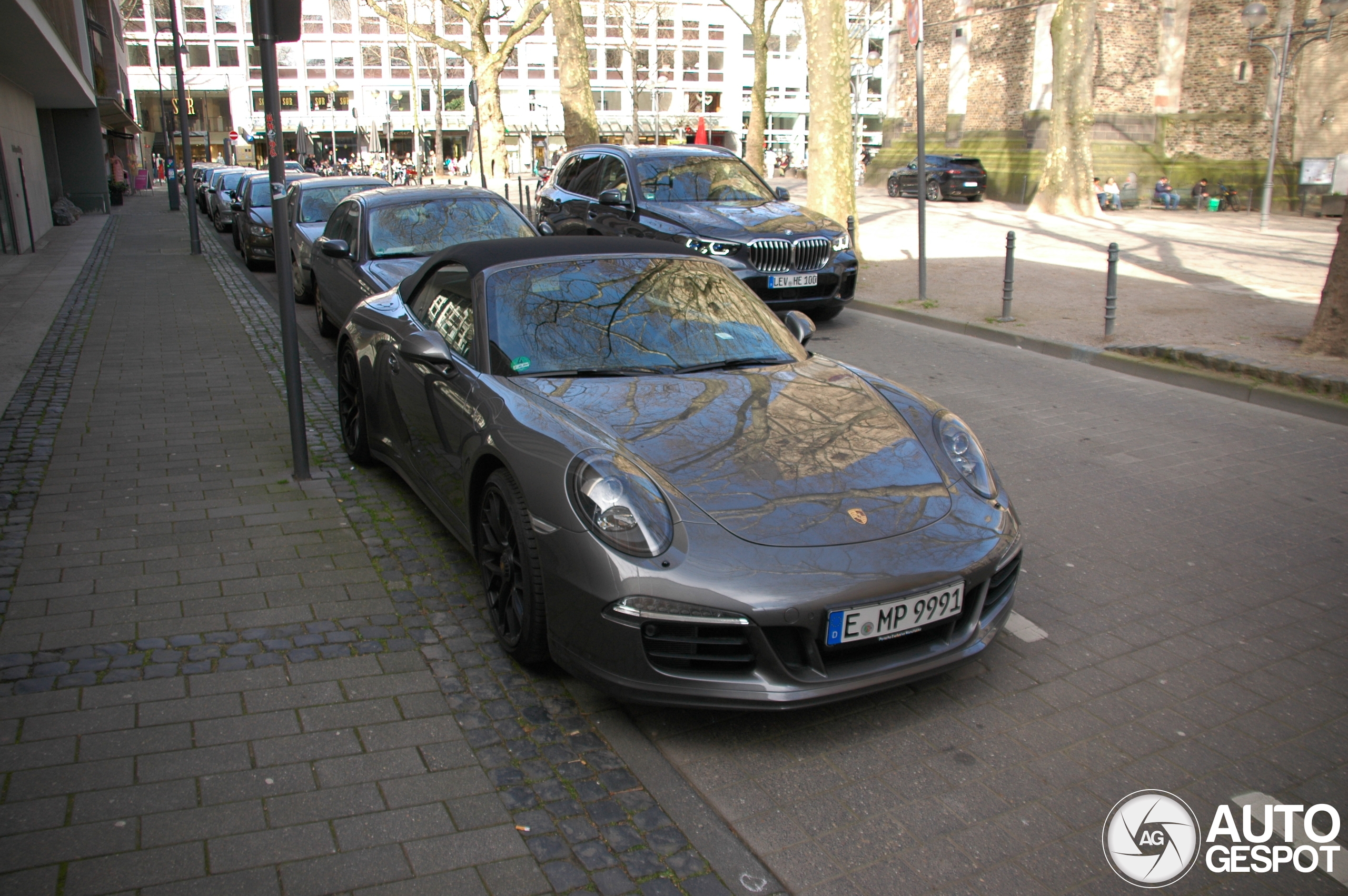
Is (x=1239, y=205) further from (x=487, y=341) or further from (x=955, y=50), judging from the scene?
(x=487, y=341)

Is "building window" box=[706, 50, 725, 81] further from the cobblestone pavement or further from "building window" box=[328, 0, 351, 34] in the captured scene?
the cobblestone pavement

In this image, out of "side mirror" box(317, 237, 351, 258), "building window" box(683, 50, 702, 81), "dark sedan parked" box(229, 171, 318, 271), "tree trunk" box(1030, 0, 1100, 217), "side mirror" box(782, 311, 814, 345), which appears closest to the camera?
"side mirror" box(782, 311, 814, 345)

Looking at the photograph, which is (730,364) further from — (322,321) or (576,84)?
(576,84)

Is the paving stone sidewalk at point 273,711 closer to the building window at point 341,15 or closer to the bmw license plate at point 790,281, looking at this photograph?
the bmw license plate at point 790,281

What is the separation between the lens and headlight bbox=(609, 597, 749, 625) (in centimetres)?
312

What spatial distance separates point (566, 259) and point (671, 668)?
234 cm

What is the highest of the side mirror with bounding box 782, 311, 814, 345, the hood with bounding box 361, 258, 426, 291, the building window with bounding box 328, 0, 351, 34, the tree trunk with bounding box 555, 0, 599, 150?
the building window with bounding box 328, 0, 351, 34

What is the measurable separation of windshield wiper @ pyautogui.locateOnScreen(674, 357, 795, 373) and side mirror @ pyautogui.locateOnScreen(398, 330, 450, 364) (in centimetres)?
106

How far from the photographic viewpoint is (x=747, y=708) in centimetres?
318

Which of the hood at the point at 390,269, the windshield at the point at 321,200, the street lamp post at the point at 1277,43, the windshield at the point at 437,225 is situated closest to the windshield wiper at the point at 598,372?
the hood at the point at 390,269

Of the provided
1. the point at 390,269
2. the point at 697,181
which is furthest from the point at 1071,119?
the point at 390,269

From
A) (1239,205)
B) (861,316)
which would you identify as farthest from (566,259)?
(1239,205)

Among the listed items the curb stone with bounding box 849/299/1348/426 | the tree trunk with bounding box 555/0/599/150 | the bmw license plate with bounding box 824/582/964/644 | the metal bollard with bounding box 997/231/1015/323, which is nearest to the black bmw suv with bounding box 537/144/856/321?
the curb stone with bounding box 849/299/1348/426

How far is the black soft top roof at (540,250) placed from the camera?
4859mm
